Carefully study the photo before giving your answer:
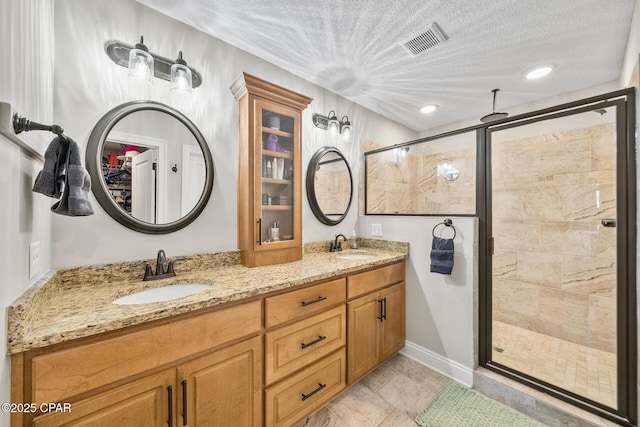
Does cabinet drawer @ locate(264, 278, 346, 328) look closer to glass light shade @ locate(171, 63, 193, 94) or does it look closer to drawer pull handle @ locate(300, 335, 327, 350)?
drawer pull handle @ locate(300, 335, 327, 350)

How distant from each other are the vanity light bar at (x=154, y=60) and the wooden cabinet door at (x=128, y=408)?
5.10 feet

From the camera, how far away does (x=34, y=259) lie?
3.06ft

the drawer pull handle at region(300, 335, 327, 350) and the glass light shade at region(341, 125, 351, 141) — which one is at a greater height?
the glass light shade at region(341, 125, 351, 141)

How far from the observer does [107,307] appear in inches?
38.6

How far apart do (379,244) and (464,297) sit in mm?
827

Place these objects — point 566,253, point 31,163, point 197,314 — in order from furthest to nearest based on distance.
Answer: point 566,253 → point 197,314 → point 31,163

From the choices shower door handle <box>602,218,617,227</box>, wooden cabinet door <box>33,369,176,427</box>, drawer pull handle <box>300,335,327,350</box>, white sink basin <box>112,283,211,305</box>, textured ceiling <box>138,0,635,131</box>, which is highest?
textured ceiling <box>138,0,635,131</box>

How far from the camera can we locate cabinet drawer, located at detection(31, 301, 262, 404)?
775 millimetres

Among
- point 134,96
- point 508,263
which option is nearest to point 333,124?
point 134,96

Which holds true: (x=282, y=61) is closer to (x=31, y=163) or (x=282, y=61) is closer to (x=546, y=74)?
(x=31, y=163)

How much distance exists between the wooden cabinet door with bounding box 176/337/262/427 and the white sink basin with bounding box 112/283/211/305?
0.34 metres

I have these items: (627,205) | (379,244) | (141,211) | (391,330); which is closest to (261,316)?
(141,211)

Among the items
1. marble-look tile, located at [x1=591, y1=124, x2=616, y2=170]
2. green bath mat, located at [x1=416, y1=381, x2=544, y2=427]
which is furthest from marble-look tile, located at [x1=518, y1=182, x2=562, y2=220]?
green bath mat, located at [x1=416, y1=381, x2=544, y2=427]

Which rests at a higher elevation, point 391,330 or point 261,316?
point 261,316
